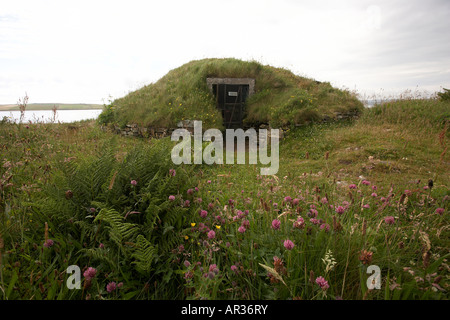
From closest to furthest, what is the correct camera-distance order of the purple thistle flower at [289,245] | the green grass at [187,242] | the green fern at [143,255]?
the purple thistle flower at [289,245] < the green grass at [187,242] < the green fern at [143,255]

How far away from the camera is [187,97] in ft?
39.3

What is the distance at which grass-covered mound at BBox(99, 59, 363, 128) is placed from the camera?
11133 millimetres

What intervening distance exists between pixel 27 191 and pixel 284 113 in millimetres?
9959

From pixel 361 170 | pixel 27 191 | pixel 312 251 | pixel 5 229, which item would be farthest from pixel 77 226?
pixel 361 170

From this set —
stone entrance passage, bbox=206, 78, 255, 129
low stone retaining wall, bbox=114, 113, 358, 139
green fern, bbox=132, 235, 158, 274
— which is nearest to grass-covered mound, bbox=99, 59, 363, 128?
low stone retaining wall, bbox=114, 113, 358, 139

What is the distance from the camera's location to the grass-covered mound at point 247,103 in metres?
11.1

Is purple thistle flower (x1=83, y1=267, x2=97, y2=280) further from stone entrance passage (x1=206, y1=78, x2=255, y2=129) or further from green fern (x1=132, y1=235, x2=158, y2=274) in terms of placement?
stone entrance passage (x1=206, y1=78, x2=255, y2=129)

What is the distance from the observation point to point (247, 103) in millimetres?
12969

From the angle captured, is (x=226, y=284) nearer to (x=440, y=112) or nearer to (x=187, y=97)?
(x=187, y=97)

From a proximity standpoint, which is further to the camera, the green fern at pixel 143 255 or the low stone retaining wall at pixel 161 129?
the low stone retaining wall at pixel 161 129

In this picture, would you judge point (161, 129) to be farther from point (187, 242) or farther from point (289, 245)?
point (289, 245)

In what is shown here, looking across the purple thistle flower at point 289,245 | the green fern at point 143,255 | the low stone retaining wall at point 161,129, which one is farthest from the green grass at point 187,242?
the low stone retaining wall at point 161,129

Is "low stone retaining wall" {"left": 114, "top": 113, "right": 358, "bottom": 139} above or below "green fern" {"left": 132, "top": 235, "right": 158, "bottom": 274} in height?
above

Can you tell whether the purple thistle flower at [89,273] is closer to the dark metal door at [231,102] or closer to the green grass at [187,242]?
the green grass at [187,242]
